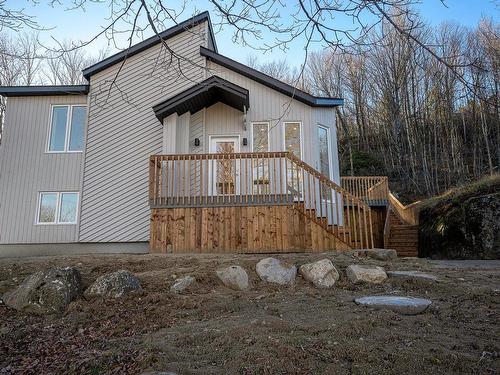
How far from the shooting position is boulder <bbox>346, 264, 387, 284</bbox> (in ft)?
17.8

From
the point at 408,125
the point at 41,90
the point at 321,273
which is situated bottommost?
the point at 321,273

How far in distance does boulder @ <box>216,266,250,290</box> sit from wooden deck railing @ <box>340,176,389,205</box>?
13451 mm

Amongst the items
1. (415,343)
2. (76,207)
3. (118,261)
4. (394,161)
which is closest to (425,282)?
→ (415,343)

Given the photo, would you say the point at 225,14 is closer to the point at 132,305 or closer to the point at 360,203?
the point at 132,305

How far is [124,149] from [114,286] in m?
6.50

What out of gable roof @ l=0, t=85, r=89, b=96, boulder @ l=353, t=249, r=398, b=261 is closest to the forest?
gable roof @ l=0, t=85, r=89, b=96

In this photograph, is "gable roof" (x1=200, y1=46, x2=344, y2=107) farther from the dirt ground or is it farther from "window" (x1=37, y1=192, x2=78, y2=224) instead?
the dirt ground

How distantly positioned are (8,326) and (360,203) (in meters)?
6.75

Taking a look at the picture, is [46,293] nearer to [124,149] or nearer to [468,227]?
[124,149]

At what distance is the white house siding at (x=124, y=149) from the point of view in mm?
10227

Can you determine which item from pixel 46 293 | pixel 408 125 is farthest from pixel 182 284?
pixel 408 125

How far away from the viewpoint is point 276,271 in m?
5.52

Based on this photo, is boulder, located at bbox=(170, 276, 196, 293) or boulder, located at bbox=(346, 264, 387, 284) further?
boulder, located at bbox=(346, 264, 387, 284)

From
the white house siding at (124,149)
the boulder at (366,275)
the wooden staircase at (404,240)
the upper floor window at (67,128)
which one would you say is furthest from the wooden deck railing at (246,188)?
the wooden staircase at (404,240)
